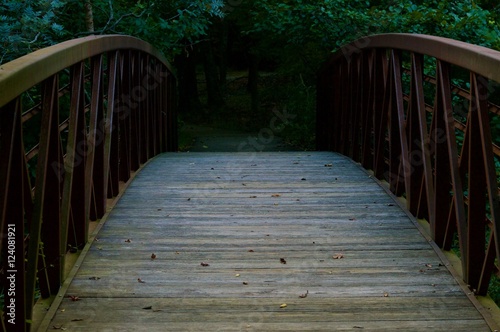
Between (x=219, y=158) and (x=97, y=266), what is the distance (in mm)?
4064

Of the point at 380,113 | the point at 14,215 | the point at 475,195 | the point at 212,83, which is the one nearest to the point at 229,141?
the point at 212,83

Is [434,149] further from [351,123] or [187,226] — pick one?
[351,123]

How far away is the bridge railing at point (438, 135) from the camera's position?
327cm

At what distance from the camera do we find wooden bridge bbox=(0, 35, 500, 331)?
310 centimetres

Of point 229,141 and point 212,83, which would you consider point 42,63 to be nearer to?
point 229,141

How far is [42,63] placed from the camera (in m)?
3.10

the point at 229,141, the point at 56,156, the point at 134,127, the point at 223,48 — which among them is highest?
the point at 223,48

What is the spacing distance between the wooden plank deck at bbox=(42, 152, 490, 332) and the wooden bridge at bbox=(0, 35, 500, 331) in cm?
1

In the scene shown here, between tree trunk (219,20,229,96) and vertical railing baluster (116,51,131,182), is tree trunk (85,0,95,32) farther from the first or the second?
tree trunk (219,20,229,96)

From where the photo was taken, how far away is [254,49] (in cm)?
1841

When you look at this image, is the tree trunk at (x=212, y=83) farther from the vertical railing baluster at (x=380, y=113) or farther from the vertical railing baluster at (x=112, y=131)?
the vertical railing baluster at (x=112, y=131)

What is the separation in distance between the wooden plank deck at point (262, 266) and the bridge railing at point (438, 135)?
0.21 metres

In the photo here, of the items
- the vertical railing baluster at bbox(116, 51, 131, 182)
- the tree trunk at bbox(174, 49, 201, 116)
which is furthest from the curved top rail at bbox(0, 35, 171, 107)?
the tree trunk at bbox(174, 49, 201, 116)

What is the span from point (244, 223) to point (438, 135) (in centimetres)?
145
